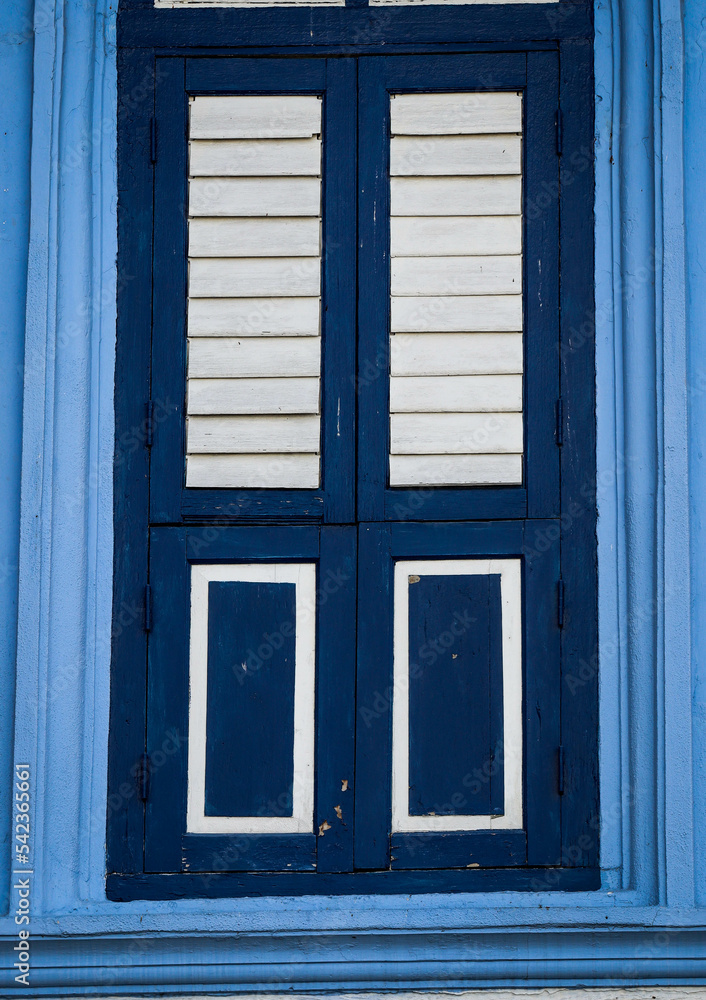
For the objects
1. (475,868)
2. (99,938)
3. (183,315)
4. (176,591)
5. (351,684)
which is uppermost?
(183,315)

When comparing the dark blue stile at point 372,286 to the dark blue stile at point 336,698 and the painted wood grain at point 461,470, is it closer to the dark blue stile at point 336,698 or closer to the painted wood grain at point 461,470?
the painted wood grain at point 461,470

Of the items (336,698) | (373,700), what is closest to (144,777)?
(336,698)

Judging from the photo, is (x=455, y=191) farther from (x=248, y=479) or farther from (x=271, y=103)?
(x=248, y=479)

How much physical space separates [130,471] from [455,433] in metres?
1.13

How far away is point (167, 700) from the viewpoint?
3230mm

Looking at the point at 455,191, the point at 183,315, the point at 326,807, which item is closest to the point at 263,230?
the point at 183,315

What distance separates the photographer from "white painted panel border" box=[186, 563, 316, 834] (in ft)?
10.5

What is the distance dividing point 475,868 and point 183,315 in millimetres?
2123

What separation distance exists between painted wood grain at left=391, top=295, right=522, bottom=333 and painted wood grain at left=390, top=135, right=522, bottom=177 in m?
0.44

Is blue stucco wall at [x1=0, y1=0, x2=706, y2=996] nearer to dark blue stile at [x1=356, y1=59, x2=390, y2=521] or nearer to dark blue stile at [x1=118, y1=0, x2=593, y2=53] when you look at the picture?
dark blue stile at [x1=118, y1=0, x2=593, y2=53]

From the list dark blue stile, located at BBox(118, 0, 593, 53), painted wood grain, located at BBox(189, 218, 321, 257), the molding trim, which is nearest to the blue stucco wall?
the molding trim

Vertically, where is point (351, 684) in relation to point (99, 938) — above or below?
above

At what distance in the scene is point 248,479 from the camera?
3299 mm

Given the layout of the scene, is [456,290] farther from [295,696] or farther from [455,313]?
[295,696]
